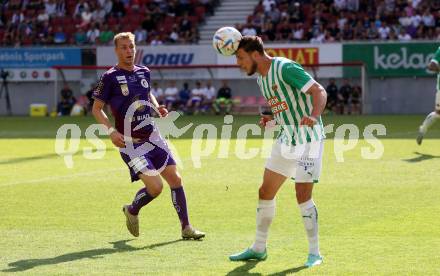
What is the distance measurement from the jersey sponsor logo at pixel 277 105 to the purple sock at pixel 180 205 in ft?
6.98

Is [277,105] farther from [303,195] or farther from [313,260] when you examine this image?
[313,260]

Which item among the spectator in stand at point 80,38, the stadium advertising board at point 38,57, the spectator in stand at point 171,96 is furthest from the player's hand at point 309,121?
A: the spectator in stand at point 80,38

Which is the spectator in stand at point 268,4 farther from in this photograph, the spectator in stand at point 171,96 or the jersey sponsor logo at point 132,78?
the jersey sponsor logo at point 132,78

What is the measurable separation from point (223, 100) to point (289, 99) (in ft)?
93.3

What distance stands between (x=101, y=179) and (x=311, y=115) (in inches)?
347

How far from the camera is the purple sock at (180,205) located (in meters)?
10.6

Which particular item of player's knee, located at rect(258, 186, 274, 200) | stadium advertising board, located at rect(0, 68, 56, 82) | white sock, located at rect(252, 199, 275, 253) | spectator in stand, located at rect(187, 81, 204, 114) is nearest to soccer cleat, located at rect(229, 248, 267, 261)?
white sock, located at rect(252, 199, 275, 253)

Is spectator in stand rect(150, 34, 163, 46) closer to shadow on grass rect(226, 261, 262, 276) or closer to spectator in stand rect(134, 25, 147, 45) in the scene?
spectator in stand rect(134, 25, 147, 45)

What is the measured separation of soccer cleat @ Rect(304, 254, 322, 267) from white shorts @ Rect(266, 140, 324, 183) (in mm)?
708

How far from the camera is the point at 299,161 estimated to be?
29.3ft

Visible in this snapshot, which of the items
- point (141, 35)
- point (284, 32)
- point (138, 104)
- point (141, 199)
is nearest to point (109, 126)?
point (138, 104)

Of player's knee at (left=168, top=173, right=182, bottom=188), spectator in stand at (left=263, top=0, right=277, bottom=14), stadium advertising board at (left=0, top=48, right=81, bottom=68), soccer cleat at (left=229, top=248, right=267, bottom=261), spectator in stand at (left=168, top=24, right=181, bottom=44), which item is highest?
player's knee at (left=168, top=173, right=182, bottom=188)

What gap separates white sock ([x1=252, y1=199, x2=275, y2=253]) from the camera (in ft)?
30.2

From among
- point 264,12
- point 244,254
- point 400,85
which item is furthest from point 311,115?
point 264,12
